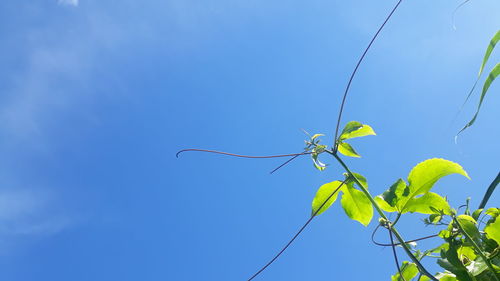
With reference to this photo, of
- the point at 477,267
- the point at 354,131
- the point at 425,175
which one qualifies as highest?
the point at 354,131

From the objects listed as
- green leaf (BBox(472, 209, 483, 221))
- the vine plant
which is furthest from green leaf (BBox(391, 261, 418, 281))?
green leaf (BBox(472, 209, 483, 221))

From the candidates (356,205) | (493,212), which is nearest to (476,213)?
(493,212)

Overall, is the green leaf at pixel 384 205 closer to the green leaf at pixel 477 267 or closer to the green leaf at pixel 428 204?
the green leaf at pixel 428 204

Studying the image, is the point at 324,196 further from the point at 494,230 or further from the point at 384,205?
the point at 494,230

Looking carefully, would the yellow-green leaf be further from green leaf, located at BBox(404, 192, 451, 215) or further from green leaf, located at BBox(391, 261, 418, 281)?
green leaf, located at BBox(391, 261, 418, 281)

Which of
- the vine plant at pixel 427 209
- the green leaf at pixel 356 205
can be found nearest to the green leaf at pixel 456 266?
Answer: the vine plant at pixel 427 209
